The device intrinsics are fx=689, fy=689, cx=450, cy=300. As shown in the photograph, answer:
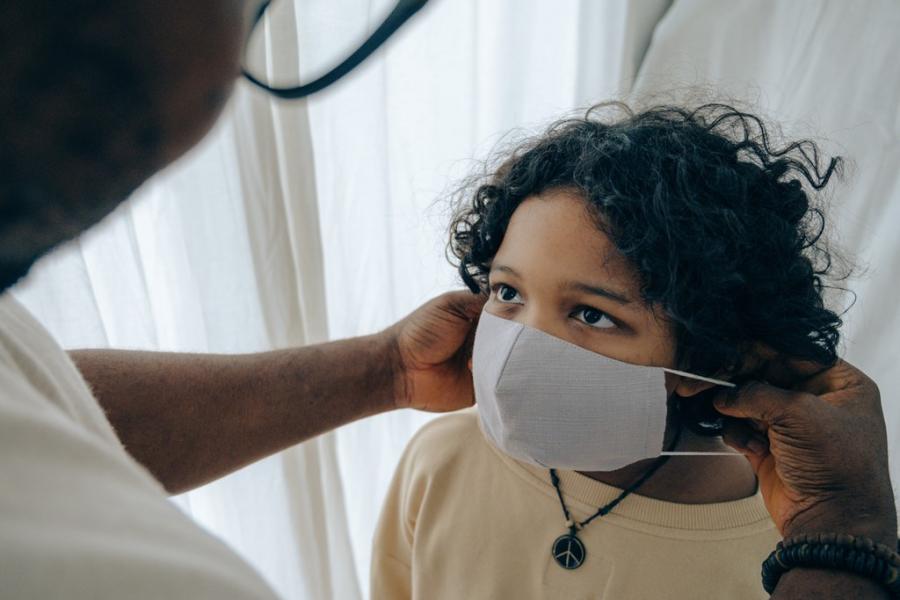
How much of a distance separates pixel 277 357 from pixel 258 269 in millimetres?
180

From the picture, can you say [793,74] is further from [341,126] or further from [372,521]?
[372,521]

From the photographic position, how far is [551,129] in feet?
3.51

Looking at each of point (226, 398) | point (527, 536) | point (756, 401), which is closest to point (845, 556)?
point (756, 401)

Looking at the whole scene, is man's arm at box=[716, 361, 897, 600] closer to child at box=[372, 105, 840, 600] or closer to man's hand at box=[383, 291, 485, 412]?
child at box=[372, 105, 840, 600]

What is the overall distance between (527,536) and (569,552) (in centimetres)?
7

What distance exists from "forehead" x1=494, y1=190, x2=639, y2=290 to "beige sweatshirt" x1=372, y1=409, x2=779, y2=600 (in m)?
0.34

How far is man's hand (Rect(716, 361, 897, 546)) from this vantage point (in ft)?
2.54

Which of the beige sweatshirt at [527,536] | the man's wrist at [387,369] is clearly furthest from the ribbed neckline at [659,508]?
the man's wrist at [387,369]

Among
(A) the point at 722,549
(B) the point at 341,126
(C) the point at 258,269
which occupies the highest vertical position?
(B) the point at 341,126

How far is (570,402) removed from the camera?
2.88 ft

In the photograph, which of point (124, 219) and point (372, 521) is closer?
point (124, 219)

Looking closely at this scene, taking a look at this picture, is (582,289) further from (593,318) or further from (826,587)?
(826,587)

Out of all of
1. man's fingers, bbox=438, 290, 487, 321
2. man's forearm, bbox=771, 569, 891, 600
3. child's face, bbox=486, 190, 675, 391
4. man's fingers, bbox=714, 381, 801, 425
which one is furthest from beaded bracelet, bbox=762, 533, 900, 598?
man's fingers, bbox=438, 290, 487, 321

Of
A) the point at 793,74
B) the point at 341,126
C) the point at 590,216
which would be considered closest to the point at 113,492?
the point at 590,216
